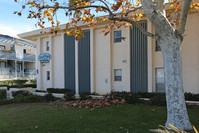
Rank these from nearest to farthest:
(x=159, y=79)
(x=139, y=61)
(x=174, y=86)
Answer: (x=174, y=86) → (x=159, y=79) → (x=139, y=61)

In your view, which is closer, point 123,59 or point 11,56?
point 123,59

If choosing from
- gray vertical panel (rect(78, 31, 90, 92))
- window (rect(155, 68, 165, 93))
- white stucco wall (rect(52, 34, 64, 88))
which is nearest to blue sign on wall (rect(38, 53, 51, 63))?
white stucco wall (rect(52, 34, 64, 88))

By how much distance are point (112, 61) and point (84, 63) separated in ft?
8.40

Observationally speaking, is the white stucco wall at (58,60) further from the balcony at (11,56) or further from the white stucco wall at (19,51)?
the white stucco wall at (19,51)

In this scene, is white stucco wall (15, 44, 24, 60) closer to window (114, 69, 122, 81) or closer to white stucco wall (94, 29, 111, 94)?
white stucco wall (94, 29, 111, 94)

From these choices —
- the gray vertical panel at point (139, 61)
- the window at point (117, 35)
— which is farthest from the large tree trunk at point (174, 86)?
the window at point (117, 35)

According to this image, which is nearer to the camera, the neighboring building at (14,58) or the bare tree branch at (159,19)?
the bare tree branch at (159,19)

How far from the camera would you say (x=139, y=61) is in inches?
438

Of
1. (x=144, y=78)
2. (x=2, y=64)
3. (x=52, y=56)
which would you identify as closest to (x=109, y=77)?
(x=144, y=78)

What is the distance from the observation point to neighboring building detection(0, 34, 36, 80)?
25.2 metres

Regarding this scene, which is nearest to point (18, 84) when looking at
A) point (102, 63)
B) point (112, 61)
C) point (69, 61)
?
point (69, 61)

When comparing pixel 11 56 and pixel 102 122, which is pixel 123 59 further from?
pixel 11 56

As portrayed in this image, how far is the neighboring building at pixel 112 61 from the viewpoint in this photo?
9.83 meters

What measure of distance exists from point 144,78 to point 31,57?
84.2 feet
